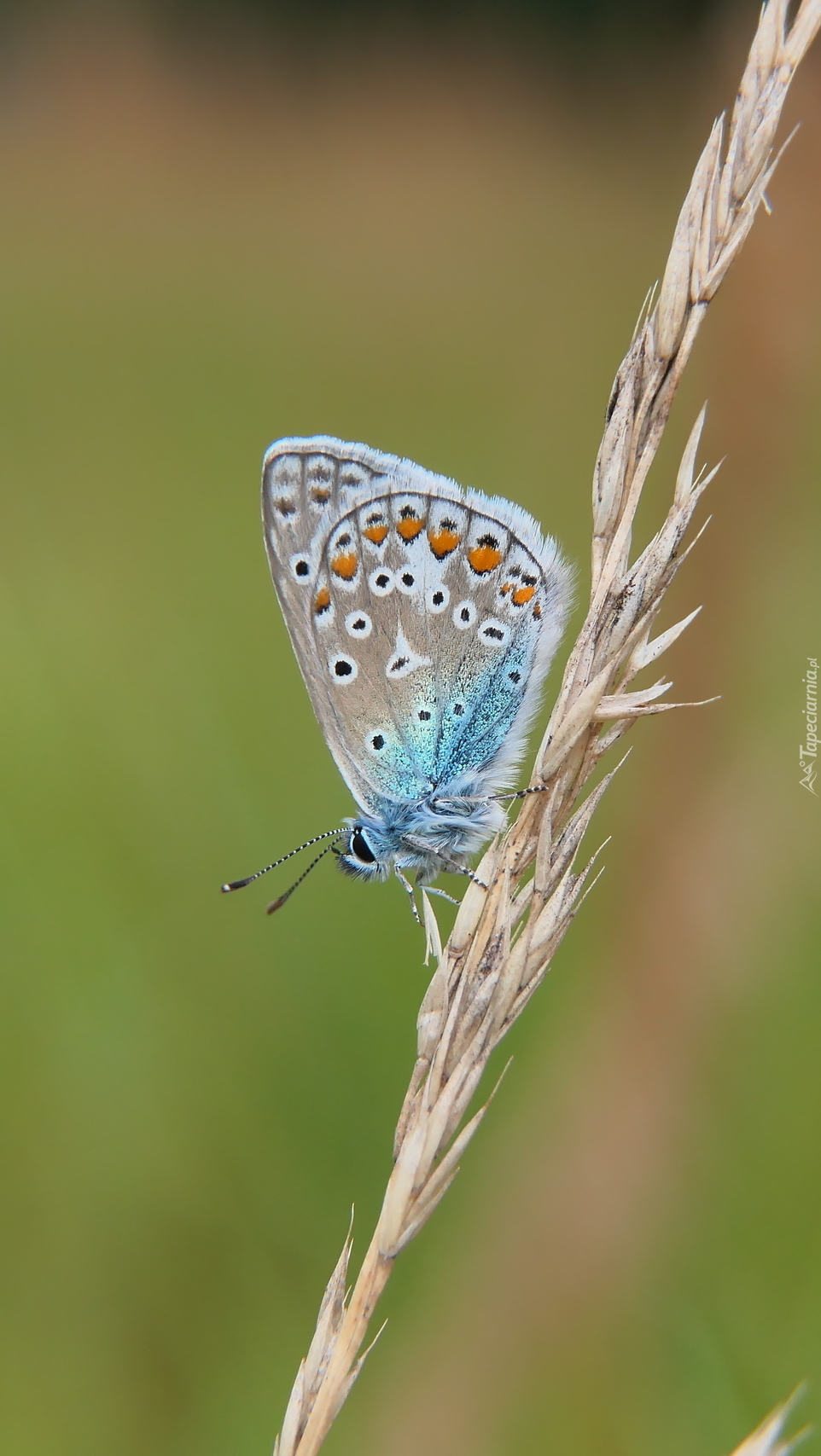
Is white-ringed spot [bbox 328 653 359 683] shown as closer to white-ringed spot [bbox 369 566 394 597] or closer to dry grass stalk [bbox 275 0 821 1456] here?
white-ringed spot [bbox 369 566 394 597]

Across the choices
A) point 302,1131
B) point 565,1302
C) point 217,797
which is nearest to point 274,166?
point 217,797

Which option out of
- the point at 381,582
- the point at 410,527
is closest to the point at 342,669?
the point at 381,582

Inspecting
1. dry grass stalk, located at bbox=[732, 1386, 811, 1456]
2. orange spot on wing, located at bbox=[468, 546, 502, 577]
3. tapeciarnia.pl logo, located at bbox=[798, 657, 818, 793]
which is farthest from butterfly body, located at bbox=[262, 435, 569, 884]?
dry grass stalk, located at bbox=[732, 1386, 811, 1456]

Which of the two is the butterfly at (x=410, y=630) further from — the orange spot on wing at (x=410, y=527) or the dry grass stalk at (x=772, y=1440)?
the dry grass stalk at (x=772, y=1440)

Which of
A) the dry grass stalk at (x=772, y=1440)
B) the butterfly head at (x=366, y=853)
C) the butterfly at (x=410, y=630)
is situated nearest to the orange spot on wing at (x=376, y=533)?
the butterfly at (x=410, y=630)

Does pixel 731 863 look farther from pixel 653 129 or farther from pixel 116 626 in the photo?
pixel 653 129
